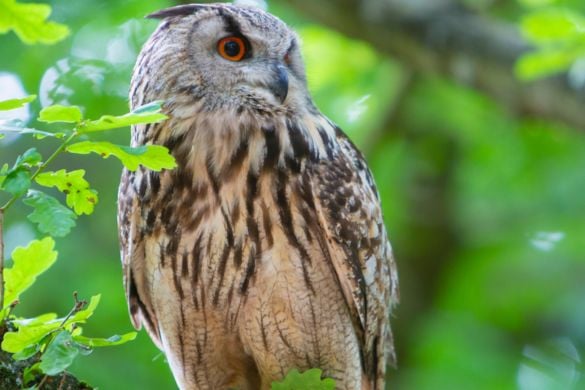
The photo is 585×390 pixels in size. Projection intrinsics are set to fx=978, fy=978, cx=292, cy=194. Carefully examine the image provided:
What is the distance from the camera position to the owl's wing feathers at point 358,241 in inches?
135

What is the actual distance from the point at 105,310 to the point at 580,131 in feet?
11.0

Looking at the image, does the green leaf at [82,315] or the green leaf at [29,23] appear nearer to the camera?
the green leaf at [29,23]

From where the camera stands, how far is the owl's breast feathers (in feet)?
10.8

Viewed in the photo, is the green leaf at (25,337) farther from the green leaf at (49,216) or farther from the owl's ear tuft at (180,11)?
the owl's ear tuft at (180,11)

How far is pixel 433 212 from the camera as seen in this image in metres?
8.17

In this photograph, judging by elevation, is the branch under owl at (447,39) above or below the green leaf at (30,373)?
above

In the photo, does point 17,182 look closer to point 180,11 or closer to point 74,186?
point 74,186

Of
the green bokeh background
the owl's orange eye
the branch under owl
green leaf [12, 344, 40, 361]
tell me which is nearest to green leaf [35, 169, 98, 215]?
green leaf [12, 344, 40, 361]

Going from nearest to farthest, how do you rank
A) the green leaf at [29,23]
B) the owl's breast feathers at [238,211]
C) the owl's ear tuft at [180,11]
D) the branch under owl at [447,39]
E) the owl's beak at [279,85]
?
1. the green leaf at [29,23]
2. the owl's breast feathers at [238,211]
3. the owl's beak at [279,85]
4. the owl's ear tuft at [180,11]
5. the branch under owl at [447,39]

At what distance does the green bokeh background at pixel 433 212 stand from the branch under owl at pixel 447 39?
0.90 feet

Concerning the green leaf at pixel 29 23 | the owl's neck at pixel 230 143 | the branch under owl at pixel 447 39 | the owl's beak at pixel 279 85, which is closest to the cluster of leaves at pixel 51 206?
the green leaf at pixel 29 23

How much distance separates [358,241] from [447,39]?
10.9ft

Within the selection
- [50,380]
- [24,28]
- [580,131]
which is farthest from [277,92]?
[580,131]

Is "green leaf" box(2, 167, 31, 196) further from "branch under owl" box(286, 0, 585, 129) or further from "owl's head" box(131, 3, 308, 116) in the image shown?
"branch under owl" box(286, 0, 585, 129)
